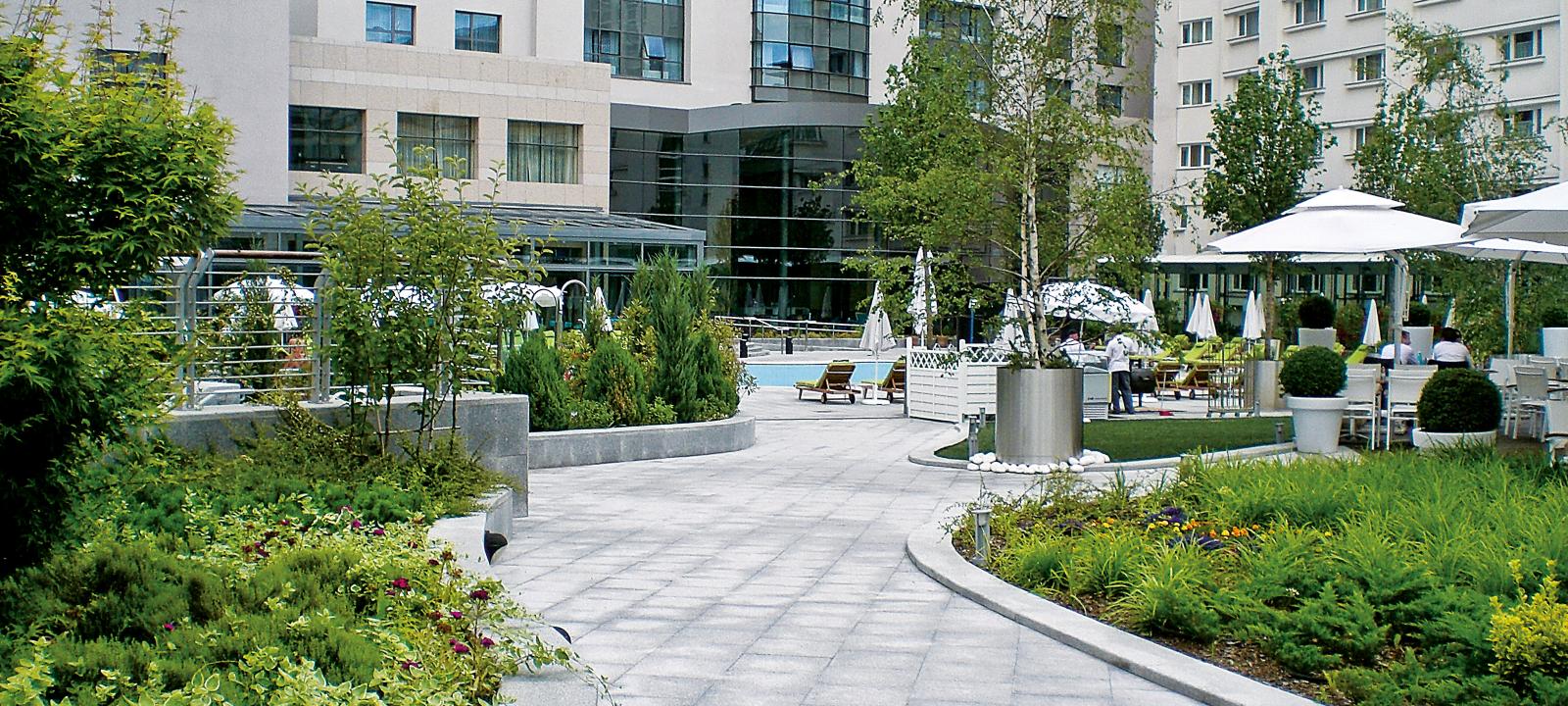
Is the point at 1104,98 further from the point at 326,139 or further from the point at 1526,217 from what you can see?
the point at 326,139

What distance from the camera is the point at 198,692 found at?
3.94 metres

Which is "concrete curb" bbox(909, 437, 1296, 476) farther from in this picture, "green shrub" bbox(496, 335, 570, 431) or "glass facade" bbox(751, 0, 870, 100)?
"glass facade" bbox(751, 0, 870, 100)

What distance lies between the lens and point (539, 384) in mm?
16547

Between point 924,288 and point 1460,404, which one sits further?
point 924,288

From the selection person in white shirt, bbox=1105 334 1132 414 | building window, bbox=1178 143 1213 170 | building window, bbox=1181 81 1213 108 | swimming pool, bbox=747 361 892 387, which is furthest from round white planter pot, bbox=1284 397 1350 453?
building window, bbox=1181 81 1213 108

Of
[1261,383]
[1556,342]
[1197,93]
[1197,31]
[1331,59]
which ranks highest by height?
[1197,31]

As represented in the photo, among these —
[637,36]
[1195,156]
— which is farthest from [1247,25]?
[637,36]

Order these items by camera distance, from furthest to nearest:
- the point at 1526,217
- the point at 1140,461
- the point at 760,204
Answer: the point at 760,204
the point at 1140,461
the point at 1526,217

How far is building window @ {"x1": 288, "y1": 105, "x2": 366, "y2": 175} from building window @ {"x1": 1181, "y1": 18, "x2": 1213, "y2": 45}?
119 ft

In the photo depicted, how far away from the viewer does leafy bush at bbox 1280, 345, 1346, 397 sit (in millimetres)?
16844

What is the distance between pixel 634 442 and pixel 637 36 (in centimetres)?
4182

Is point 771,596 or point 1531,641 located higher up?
point 1531,641

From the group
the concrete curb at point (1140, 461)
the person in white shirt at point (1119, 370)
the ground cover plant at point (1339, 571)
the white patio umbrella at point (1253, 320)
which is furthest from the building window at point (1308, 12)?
the ground cover plant at point (1339, 571)

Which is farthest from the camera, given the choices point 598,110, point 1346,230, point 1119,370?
point 598,110
